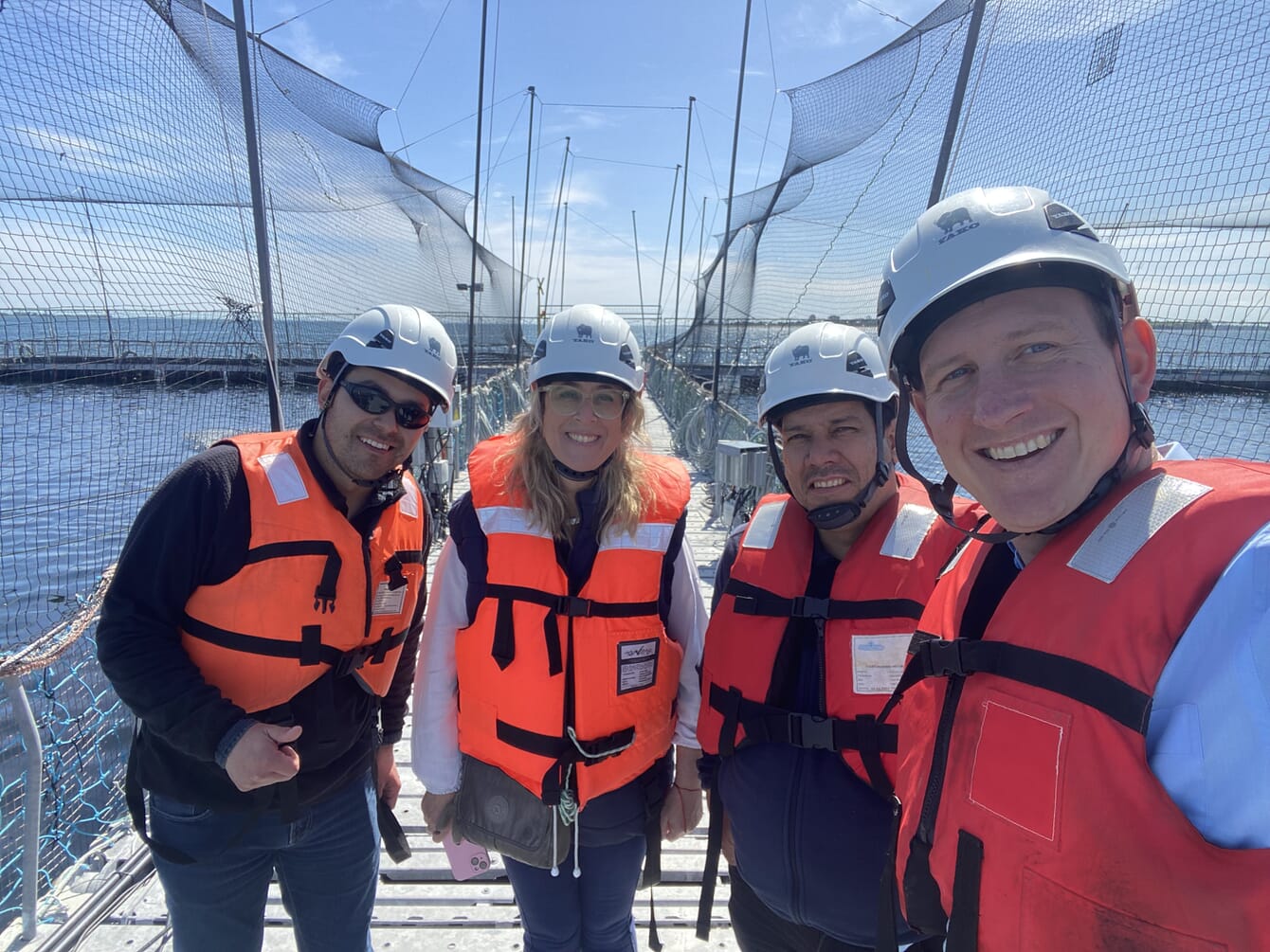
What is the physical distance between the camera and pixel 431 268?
48.6ft

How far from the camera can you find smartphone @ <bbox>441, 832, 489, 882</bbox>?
2101mm

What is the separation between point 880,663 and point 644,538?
73 cm

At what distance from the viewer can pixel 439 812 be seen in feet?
6.73

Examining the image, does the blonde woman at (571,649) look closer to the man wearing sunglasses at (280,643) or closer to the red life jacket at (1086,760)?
the man wearing sunglasses at (280,643)

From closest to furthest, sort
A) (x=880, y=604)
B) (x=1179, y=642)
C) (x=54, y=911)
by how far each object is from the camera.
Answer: (x=1179, y=642) < (x=880, y=604) < (x=54, y=911)

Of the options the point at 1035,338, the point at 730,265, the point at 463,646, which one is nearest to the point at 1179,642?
the point at 1035,338

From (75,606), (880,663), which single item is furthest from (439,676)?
(75,606)

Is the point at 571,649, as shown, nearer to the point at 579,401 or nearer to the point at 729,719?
the point at 729,719

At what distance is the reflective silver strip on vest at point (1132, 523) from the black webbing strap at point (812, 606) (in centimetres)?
70

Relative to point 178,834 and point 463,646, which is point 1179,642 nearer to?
point 463,646

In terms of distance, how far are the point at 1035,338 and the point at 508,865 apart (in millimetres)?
1922

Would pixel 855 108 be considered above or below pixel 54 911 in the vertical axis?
above

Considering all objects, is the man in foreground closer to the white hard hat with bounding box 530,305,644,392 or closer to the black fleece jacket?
the white hard hat with bounding box 530,305,644,392

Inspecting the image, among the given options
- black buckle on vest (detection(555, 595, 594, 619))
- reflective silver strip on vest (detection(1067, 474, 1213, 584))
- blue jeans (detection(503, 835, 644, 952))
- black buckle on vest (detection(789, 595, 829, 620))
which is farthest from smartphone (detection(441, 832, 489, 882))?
reflective silver strip on vest (detection(1067, 474, 1213, 584))
